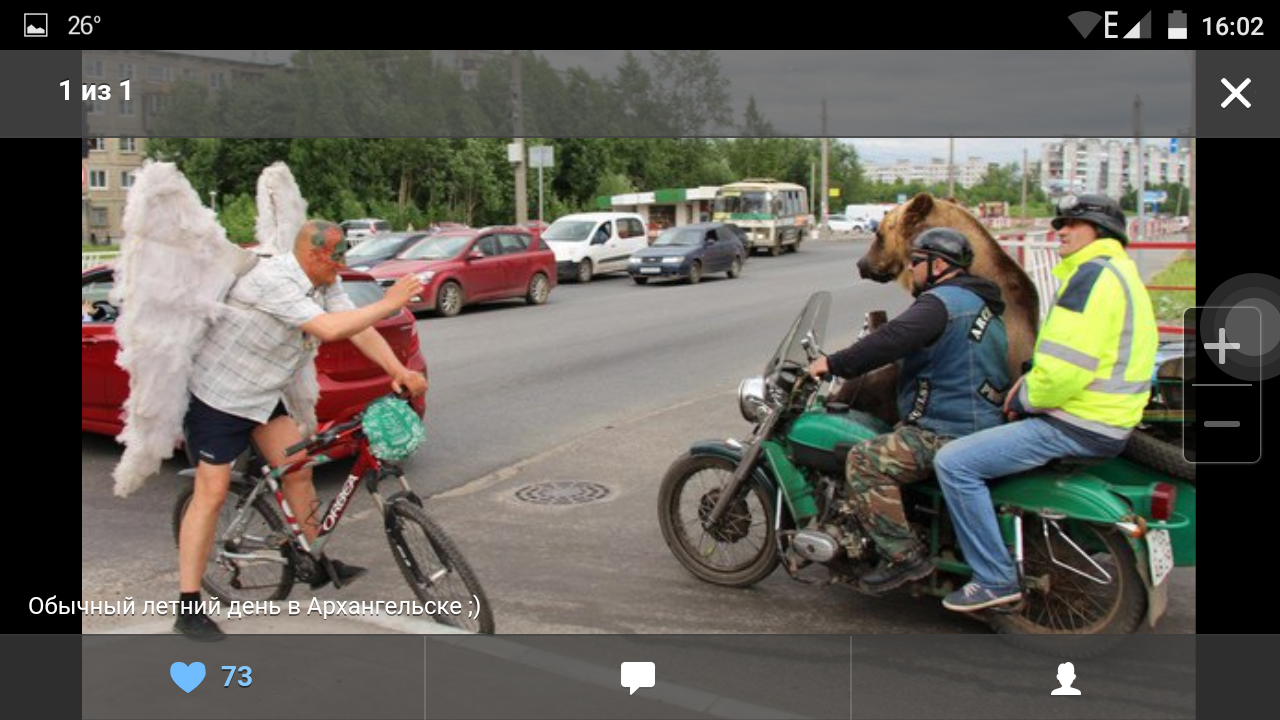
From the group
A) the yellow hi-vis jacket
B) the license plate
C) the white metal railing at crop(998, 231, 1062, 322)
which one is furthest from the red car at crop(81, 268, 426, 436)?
the white metal railing at crop(998, 231, 1062, 322)

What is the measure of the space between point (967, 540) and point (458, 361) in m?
9.53

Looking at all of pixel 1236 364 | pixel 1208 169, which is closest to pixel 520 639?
pixel 1236 364

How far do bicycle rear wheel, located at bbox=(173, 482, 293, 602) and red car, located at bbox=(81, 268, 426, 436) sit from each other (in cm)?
231

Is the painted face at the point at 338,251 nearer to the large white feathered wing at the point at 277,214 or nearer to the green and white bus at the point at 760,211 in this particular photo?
the large white feathered wing at the point at 277,214

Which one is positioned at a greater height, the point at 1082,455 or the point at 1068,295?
Answer: the point at 1068,295

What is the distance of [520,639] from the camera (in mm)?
4727

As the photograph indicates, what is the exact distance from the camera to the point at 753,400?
→ 18.5 ft

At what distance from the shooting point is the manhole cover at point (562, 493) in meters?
7.36

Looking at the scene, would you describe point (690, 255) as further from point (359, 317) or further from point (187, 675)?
point (187, 675)

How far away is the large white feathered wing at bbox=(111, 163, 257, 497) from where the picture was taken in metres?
4.39

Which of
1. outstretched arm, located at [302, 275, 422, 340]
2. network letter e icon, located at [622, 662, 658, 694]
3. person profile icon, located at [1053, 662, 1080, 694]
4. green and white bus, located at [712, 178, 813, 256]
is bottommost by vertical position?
person profile icon, located at [1053, 662, 1080, 694]

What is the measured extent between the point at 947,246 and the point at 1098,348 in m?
0.82

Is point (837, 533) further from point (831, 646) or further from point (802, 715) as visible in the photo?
point (802, 715)
